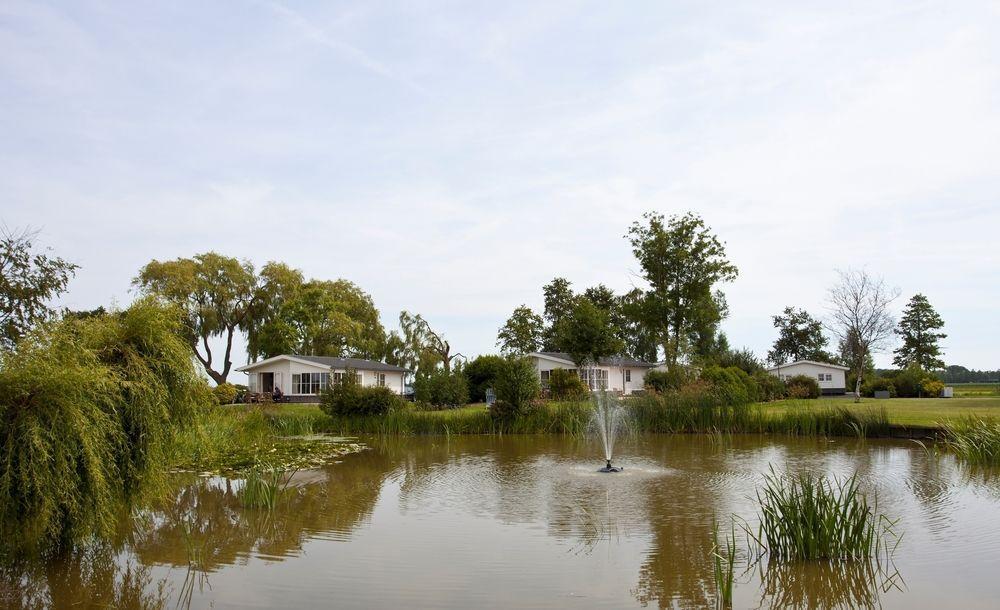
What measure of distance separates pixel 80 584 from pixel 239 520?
281cm

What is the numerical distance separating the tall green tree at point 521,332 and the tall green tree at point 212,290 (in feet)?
60.5

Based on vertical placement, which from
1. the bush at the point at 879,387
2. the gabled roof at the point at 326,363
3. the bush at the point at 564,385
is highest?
the gabled roof at the point at 326,363

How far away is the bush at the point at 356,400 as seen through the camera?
22.9 meters

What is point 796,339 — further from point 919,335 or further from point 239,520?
point 239,520

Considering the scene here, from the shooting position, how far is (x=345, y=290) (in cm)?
5475

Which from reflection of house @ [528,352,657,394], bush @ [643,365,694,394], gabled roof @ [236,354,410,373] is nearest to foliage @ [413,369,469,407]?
bush @ [643,365,694,394]

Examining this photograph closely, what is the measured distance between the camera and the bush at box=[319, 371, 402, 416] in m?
22.9

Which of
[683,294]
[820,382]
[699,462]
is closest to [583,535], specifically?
[699,462]

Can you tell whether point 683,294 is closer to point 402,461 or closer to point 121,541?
point 402,461

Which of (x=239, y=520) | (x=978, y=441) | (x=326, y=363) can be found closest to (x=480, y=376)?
(x=326, y=363)

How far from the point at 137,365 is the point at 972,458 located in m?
14.0

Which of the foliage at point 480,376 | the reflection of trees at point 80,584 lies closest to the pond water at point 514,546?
the reflection of trees at point 80,584

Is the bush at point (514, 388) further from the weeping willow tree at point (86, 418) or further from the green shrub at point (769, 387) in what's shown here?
the green shrub at point (769, 387)

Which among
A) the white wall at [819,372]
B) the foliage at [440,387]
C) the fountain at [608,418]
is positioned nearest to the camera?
the fountain at [608,418]
